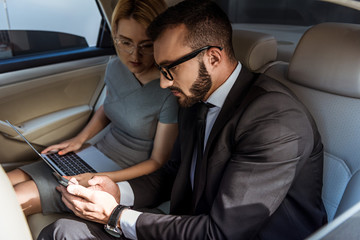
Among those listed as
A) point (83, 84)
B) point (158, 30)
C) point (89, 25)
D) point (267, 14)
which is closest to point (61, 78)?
point (83, 84)

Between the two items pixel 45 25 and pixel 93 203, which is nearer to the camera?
pixel 93 203

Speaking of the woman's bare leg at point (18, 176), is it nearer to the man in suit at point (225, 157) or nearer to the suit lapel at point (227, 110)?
the man in suit at point (225, 157)

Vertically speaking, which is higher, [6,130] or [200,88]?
[200,88]

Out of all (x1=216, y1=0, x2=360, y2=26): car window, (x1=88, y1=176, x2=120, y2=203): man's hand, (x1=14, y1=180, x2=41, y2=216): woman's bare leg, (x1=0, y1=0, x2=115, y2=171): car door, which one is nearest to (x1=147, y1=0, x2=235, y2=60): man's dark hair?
(x1=88, y1=176, x2=120, y2=203): man's hand

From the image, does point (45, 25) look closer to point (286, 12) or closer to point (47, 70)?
point (47, 70)

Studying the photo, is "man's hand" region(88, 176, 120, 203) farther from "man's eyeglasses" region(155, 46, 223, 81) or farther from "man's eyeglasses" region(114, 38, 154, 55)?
"man's eyeglasses" region(114, 38, 154, 55)

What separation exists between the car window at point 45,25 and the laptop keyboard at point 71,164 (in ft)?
2.55

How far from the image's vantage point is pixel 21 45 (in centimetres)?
212

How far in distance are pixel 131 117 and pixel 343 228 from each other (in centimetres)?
112

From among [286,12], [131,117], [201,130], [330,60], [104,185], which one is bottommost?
[104,185]

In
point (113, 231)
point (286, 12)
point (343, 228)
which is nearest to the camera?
point (343, 228)

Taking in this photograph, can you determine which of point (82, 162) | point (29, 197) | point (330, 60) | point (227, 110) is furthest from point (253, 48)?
point (29, 197)

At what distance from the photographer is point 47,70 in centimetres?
215

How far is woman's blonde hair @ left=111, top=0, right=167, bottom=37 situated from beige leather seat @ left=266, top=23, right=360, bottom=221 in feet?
2.10
